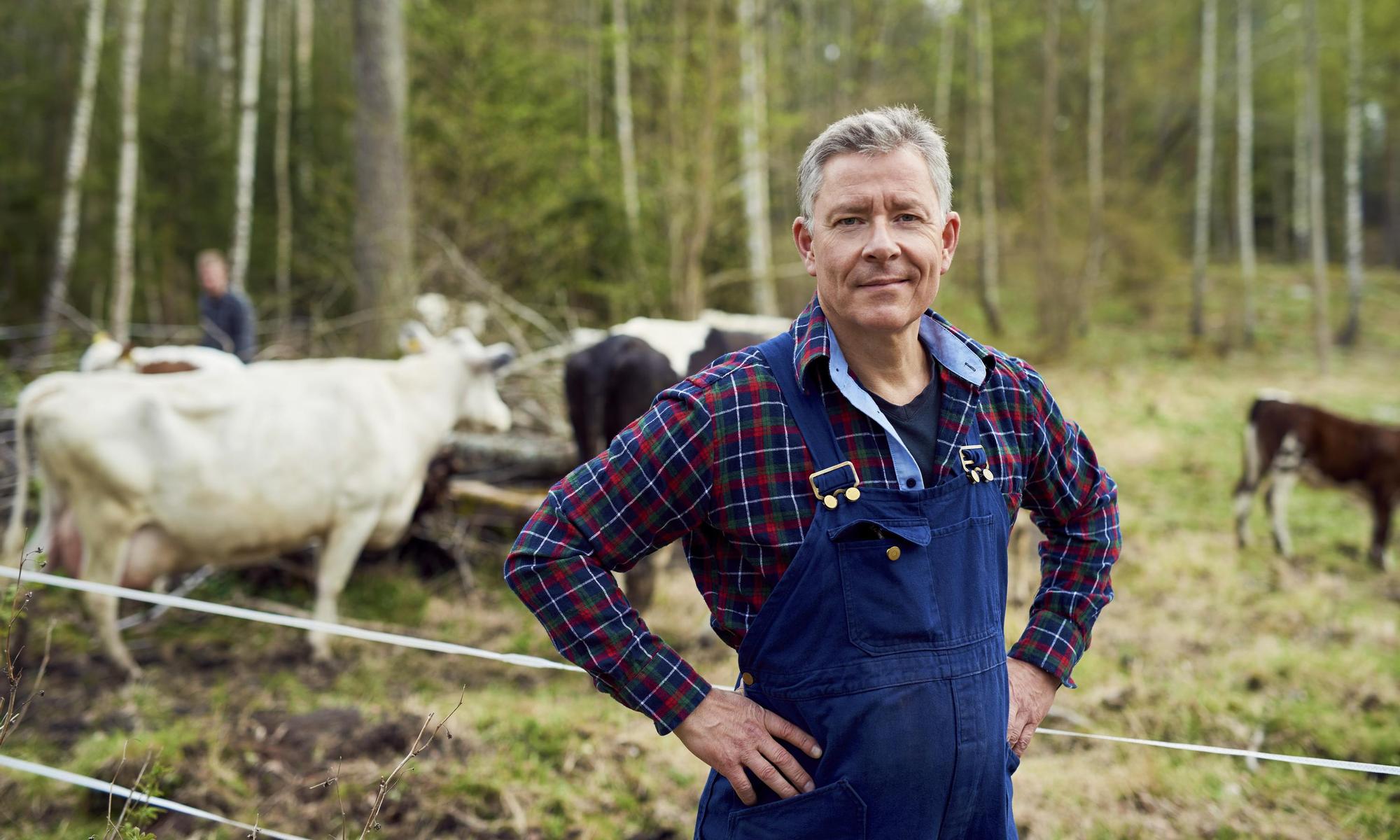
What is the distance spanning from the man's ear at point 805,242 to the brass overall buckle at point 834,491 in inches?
15.9

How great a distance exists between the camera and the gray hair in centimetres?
174

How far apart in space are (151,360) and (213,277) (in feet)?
5.99

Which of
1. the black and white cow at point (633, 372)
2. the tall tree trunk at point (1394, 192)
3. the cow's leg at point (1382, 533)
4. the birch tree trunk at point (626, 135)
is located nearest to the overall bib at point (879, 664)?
the black and white cow at point (633, 372)

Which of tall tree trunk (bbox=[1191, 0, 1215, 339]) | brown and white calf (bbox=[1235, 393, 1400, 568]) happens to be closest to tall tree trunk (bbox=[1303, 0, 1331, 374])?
tall tree trunk (bbox=[1191, 0, 1215, 339])

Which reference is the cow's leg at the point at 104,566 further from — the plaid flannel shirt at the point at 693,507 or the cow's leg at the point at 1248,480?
the cow's leg at the point at 1248,480

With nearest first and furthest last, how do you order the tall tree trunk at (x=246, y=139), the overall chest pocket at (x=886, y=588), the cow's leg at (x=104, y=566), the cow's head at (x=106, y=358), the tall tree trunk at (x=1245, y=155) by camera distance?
the overall chest pocket at (x=886, y=588), the cow's leg at (x=104, y=566), the cow's head at (x=106, y=358), the tall tree trunk at (x=246, y=139), the tall tree trunk at (x=1245, y=155)

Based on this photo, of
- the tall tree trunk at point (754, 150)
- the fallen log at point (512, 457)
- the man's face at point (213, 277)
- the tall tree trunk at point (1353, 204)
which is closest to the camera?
the fallen log at point (512, 457)

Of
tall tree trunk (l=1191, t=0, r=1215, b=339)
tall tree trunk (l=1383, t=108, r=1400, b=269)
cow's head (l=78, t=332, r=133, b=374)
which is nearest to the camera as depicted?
cow's head (l=78, t=332, r=133, b=374)

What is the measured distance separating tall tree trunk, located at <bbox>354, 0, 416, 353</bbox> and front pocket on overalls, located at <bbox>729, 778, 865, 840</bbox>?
8978 mm

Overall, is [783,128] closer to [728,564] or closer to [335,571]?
[335,571]

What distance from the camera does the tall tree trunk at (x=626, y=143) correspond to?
542 inches

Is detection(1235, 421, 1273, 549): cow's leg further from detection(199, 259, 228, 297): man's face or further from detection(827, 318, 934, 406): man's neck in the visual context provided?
detection(199, 259, 228, 297): man's face

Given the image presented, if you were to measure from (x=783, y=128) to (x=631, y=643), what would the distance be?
497 inches

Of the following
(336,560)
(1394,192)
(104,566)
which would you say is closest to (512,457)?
(336,560)
